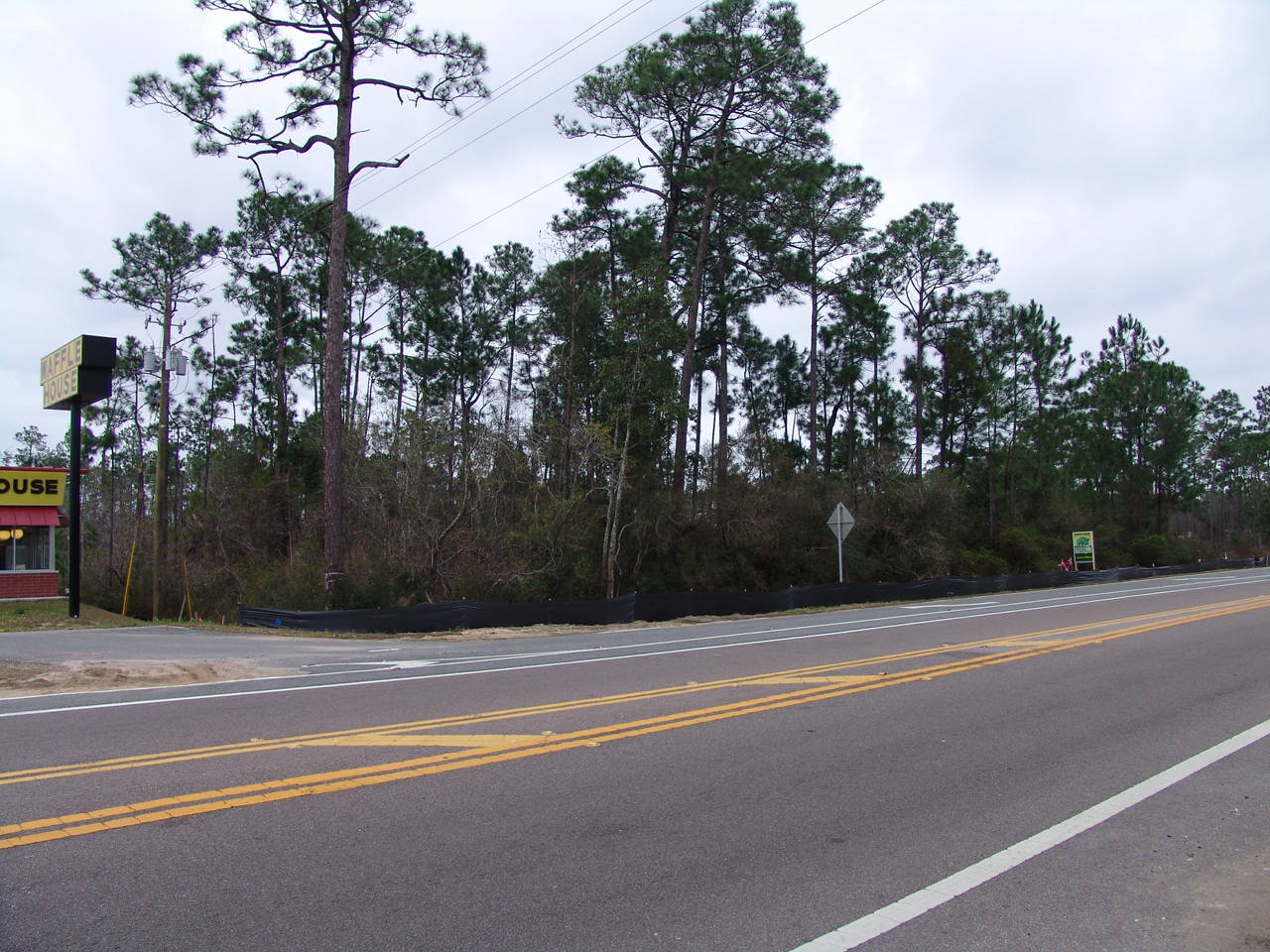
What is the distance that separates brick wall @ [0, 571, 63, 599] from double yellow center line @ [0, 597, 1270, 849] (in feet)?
96.4

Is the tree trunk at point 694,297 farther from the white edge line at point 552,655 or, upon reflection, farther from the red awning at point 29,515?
the red awning at point 29,515

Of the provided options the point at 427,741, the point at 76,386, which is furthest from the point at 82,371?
the point at 427,741

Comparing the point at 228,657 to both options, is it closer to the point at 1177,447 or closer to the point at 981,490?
the point at 981,490

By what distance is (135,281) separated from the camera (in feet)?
131

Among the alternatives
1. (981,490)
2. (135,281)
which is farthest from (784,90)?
→ (981,490)

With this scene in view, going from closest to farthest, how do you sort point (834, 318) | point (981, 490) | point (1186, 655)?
point (1186, 655) < point (834, 318) < point (981, 490)

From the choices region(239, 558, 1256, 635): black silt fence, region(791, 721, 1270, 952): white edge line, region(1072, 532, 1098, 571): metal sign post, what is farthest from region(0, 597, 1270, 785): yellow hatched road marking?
region(1072, 532, 1098, 571): metal sign post

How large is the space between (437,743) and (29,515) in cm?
3090

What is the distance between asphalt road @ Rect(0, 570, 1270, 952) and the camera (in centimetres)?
401

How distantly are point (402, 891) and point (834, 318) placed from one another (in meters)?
49.3

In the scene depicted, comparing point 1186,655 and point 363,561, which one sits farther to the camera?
Answer: point 363,561

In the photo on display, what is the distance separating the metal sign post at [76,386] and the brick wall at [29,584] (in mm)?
7071

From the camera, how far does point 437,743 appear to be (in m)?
7.20

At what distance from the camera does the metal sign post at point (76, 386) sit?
960 inches
